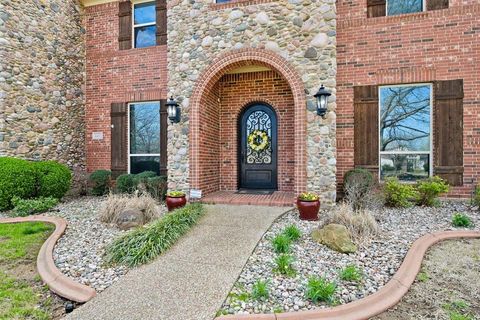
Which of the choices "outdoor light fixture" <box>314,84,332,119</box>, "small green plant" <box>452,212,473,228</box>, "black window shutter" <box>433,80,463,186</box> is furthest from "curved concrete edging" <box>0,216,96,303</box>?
"black window shutter" <box>433,80,463,186</box>

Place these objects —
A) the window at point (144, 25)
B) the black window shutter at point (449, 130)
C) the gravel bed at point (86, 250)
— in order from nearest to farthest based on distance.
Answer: the gravel bed at point (86, 250), the black window shutter at point (449, 130), the window at point (144, 25)

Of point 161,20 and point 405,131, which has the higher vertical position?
point 161,20

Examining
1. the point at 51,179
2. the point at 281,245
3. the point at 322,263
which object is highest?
the point at 51,179

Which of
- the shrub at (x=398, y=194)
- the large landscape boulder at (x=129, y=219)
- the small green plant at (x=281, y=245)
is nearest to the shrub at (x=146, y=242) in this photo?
the large landscape boulder at (x=129, y=219)

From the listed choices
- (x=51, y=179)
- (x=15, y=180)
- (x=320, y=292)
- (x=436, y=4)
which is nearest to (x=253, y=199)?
(x=320, y=292)

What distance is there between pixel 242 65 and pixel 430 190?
476 centimetres

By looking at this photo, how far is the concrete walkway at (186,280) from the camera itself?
92.7 inches

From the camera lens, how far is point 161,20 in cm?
766

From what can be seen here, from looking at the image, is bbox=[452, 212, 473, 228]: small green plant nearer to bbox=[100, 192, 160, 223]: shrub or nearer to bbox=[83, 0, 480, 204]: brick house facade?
bbox=[83, 0, 480, 204]: brick house facade

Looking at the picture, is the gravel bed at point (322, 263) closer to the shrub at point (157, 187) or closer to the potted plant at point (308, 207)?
the potted plant at point (308, 207)

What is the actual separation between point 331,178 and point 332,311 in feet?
11.7

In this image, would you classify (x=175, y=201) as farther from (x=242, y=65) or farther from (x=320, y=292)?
(x=320, y=292)

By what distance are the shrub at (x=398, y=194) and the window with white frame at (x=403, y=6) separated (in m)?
3.94

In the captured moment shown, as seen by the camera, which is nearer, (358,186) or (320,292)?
(320,292)
